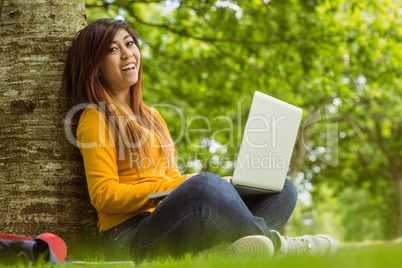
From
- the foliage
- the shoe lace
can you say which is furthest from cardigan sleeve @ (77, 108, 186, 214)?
the foliage

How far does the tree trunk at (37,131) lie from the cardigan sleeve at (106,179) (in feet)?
1.12

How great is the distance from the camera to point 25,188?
321 centimetres

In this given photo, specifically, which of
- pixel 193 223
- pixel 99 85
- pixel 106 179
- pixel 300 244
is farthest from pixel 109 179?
pixel 300 244

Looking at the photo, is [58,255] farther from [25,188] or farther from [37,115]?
[37,115]

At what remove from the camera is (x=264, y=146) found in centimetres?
296

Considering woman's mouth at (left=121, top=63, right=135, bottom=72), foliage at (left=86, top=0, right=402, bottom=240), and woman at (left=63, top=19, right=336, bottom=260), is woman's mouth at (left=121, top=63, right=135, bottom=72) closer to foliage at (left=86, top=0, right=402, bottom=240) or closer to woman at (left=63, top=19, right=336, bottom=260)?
woman at (left=63, top=19, right=336, bottom=260)

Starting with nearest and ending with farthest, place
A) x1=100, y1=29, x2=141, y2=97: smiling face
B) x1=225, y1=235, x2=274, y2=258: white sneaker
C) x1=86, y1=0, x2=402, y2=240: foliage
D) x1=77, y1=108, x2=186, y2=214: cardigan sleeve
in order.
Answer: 1. x1=225, y1=235, x2=274, y2=258: white sneaker
2. x1=77, y1=108, x2=186, y2=214: cardigan sleeve
3. x1=100, y1=29, x2=141, y2=97: smiling face
4. x1=86, y1=0, x2=402, y2=240: foliage

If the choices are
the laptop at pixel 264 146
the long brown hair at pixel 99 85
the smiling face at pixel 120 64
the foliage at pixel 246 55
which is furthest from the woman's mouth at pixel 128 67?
the foliage at pixel 246 55

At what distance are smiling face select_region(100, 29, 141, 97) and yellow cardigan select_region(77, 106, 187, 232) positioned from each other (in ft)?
1.14

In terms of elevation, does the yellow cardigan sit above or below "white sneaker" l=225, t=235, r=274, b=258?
above

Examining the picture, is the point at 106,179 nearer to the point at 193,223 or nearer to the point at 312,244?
the point at 193,223

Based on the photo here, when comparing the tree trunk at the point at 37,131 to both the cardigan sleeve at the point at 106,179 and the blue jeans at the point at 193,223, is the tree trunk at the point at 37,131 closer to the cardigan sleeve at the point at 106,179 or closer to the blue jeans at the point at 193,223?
the cardigan sleeve at the point at 106,179

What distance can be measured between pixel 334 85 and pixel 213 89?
223 centimetres

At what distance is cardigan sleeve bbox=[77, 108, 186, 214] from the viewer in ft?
9.41
